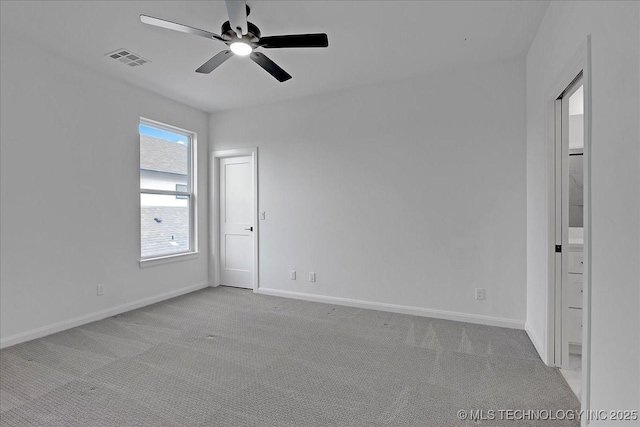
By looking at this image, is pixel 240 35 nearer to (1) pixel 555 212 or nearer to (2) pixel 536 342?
(1) pixel 555 212

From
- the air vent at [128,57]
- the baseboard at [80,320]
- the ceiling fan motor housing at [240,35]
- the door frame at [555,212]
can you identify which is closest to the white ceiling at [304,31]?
the air vent at [128,57]

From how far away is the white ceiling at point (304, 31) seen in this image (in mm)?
2441

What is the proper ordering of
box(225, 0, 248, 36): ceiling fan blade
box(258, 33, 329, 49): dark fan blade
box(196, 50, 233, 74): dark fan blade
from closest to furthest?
box(225, 0, 248, 36): ceiling fan blade
box(258, 33, 329, 49): dark fan blade
box(196, 50, 233, 74): dark fan blade

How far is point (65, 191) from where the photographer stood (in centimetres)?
328

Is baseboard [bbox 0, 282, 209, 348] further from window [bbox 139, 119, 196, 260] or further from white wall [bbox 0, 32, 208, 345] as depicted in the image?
window [bbox 139, 119, 196, 260]

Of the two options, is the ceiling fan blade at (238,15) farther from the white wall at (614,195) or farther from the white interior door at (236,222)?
the white interior door at (236,222)

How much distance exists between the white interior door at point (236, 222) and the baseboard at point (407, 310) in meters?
0.61

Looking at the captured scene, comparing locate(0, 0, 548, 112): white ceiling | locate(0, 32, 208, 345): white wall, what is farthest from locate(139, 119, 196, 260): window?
locate(0, 0, 548, 112): white ceiling

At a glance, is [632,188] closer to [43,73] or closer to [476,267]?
[476,267]

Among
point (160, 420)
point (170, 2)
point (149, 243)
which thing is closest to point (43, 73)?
point (170, 2)

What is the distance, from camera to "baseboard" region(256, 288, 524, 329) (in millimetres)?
3369

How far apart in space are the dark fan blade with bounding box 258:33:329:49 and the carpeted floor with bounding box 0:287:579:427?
2367mm

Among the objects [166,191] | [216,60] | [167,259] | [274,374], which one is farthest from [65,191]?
[274,374]

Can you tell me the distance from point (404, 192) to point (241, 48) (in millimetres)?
2281
